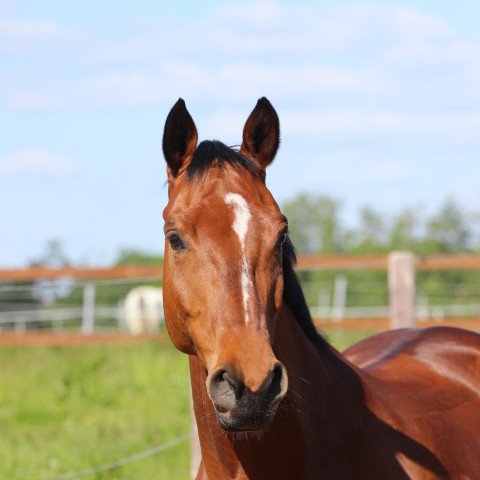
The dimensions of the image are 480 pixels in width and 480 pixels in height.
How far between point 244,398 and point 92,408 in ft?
20.0

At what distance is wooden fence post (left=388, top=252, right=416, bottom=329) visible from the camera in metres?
6.76

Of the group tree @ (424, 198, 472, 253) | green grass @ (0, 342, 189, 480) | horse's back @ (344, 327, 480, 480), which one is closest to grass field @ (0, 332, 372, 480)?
green grass @ (0, 342, 189, 480)

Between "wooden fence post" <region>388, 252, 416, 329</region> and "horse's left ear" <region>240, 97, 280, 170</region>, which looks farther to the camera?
"wooden fence post" <region>388, 252, 416, 329</region>

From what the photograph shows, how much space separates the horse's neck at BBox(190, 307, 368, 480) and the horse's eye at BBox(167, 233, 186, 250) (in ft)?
1.26

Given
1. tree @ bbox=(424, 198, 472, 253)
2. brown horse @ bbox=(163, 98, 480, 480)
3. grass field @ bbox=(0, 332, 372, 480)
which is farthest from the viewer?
tree @ bbox=(424, 198, 472, 253)

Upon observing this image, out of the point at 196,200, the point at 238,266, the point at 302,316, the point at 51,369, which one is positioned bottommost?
the point at 51,369

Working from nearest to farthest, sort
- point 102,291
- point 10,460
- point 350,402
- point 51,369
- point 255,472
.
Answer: point 255,472 < point 350,402 < point 10,460 < point 51,369 < point 102,291

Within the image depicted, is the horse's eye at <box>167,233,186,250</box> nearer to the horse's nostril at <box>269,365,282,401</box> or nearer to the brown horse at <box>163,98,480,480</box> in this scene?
the brown horse at <box>163,98,480,480</box>

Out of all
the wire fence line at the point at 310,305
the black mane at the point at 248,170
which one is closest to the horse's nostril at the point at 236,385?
the black mane at the point at 248,170

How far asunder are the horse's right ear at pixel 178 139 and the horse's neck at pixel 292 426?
1.96ft

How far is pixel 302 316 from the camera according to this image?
10.7 feet

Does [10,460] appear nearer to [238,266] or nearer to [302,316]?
[302,316]

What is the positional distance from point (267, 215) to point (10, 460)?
4.16 metres

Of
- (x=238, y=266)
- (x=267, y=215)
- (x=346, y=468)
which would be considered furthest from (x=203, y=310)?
(x=346, y=468)
